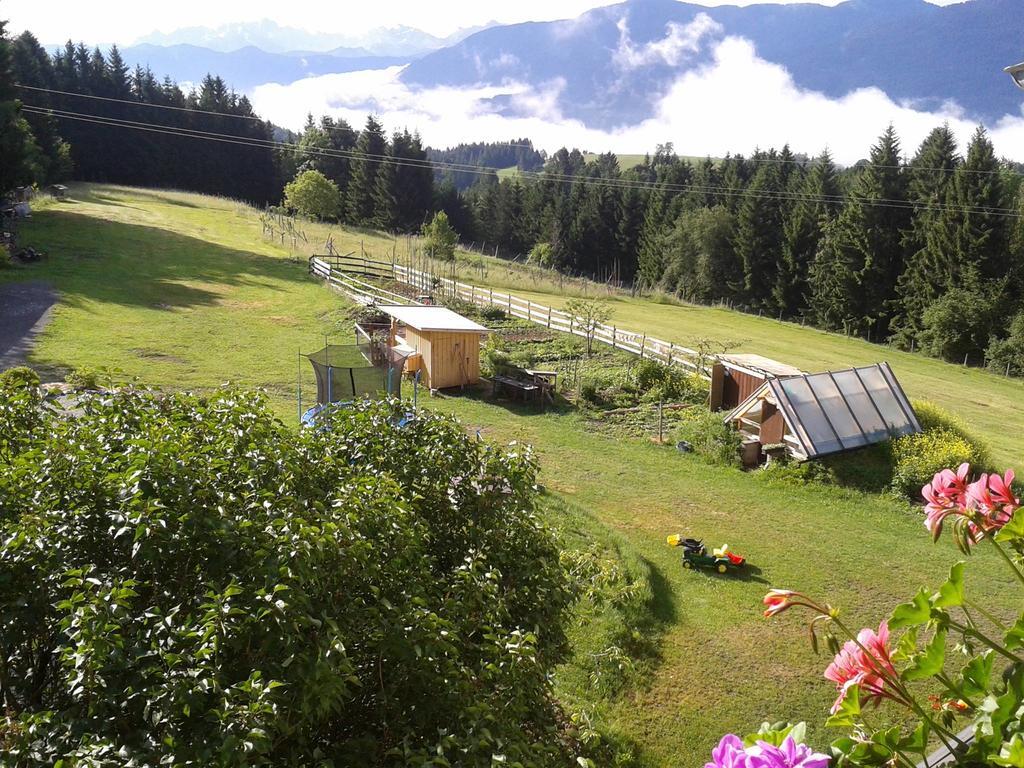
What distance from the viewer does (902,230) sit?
41125mm

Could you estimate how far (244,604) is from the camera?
10.0 feet

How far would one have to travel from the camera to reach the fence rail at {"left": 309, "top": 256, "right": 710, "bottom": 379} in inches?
902

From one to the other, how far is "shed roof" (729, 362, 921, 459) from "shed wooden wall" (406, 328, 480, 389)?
7671mm

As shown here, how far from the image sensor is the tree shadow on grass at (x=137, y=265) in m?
28.0

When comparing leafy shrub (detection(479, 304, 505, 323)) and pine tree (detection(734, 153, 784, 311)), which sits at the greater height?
pine tree (detection(734, 153, 784, 311))

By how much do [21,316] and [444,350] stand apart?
45.0 feet

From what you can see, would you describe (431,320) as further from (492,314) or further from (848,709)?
(848,709)

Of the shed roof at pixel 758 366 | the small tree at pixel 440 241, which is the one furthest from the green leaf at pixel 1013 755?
the small tree at pixel 440 241

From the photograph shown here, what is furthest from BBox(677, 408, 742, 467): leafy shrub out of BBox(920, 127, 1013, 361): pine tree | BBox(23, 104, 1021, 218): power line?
BBox(23, 104, 1021, 218): power line

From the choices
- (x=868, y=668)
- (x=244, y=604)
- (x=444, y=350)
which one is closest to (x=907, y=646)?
(x=868, y=668)

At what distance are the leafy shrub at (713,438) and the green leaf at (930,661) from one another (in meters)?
14.7

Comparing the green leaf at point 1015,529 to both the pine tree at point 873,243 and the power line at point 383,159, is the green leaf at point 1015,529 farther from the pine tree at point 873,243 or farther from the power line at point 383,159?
the power line at point 383,159

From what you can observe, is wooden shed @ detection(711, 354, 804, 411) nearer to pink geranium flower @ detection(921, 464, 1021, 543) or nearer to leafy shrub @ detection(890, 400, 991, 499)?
leafy shrub @ detection(890, 400, 991, 499)

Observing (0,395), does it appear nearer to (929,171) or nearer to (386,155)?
(929,171)
